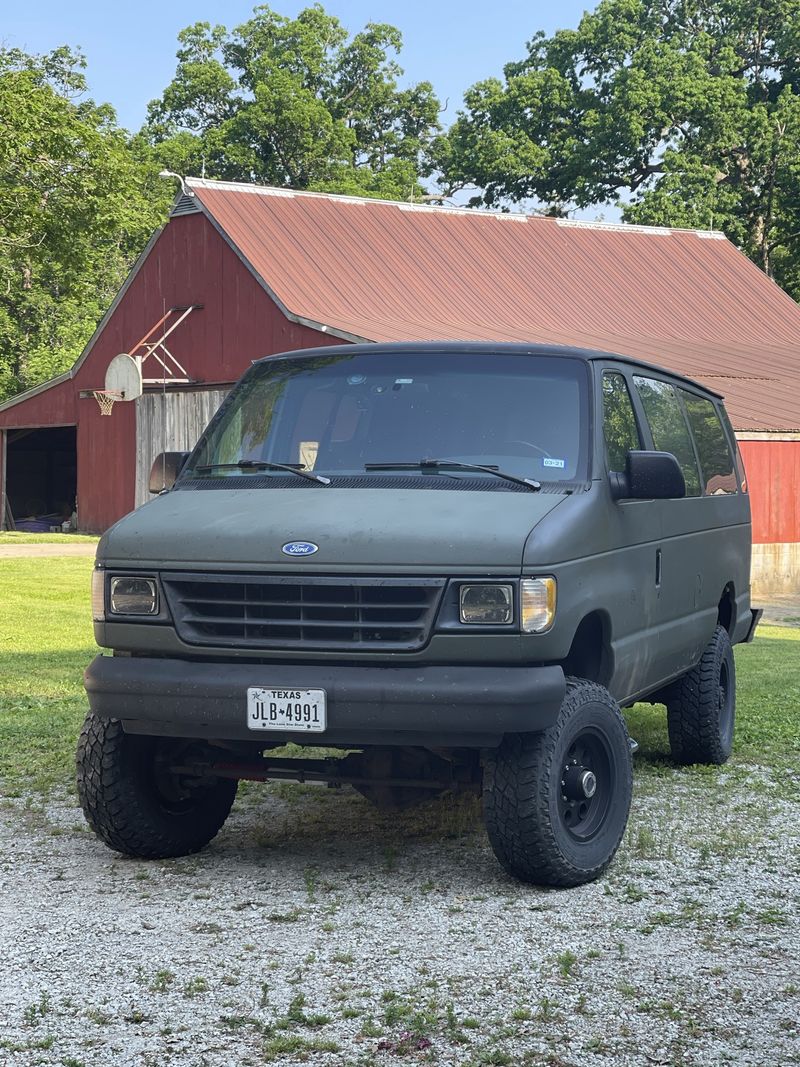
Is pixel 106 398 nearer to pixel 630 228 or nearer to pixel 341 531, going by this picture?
pixel 630 228

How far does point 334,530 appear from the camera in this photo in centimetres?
599

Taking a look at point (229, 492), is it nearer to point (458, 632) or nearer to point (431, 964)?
point (458, 632)

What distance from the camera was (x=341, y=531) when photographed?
235 inches

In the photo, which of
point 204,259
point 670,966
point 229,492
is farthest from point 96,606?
point 204,259

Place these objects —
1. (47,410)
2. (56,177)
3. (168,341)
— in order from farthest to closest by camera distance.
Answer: (47,410), (168,341), (56,177)

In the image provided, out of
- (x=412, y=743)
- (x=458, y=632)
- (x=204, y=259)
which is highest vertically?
(x=204, y=259)

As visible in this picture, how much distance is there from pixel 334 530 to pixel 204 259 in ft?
95.2

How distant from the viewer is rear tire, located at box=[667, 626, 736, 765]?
864 cm

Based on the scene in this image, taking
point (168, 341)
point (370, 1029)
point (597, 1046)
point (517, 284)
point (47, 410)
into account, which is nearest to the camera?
point (597, 1046)

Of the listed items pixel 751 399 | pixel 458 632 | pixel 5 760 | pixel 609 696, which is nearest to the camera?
pixel 458 632

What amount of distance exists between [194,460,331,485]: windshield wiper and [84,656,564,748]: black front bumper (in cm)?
97

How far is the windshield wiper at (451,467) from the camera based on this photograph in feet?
21.0

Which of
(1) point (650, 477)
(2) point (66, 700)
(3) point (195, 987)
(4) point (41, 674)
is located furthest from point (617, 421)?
(4) point (41, 674)

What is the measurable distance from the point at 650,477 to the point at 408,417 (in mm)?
1079
